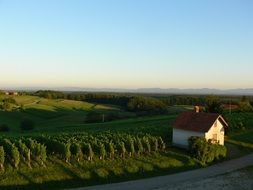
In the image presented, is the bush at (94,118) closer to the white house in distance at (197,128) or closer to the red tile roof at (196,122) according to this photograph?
the red tile roof at (196,122)

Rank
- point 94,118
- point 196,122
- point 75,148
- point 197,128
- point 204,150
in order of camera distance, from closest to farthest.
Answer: point 75,148 < point 204,150 < point 197,128 < point 196,122 < point 94,118

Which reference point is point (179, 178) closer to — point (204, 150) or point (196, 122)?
point (204, 150)

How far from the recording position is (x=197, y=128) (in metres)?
58.0

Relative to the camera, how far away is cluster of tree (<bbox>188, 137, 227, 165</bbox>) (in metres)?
52.7

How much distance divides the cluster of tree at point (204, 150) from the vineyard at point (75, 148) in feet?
12.9

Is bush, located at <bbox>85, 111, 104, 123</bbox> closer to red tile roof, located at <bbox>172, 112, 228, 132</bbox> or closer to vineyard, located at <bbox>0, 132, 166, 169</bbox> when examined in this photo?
red tile roof, located at <bbox>172, 112, 228, 132</bbox>

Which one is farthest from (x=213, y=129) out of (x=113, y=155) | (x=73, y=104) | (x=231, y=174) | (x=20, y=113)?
(x=73, y=104)

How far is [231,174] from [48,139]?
20.0m

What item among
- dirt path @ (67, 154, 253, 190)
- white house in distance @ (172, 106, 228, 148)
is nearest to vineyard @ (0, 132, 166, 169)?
white house in distance @ (172, 106, 228, 148)

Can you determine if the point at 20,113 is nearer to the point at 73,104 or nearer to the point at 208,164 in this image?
the point at 73,104

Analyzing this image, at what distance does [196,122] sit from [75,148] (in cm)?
1994

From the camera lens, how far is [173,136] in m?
59.8

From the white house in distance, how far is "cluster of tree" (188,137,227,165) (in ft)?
9.69

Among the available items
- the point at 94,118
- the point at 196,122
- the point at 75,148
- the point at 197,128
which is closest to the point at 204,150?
the point at 197,128
